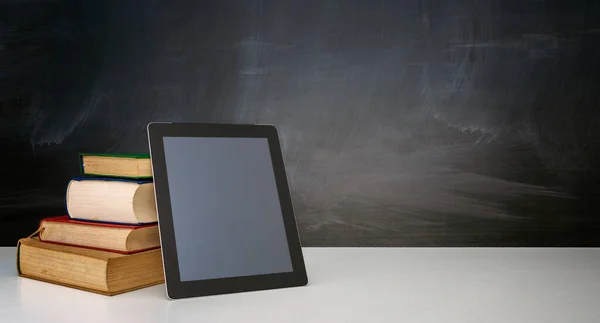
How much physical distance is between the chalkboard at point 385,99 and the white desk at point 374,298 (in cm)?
26

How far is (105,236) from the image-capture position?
3.72 feet

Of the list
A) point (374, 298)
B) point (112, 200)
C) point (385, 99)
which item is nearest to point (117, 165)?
point (112, 200)

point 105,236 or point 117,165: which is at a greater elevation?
point 117,165

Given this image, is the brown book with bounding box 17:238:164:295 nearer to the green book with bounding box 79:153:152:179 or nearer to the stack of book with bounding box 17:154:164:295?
the stack of book with bounding box 17:154:164:295

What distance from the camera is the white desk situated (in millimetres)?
934

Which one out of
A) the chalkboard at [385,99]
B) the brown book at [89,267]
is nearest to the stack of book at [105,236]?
the brown book at [89,267]

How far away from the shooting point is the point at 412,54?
64.6 inches

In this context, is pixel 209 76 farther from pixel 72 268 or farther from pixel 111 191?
pixel 72 268

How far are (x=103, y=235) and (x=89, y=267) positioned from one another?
2.8 inches

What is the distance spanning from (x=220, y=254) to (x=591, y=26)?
1121 millimetres

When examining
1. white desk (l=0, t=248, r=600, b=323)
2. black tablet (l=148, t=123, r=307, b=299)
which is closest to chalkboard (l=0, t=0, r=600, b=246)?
white desk (l=0, t=248, r=600, b=323)

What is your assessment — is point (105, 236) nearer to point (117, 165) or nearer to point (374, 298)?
point (117, 165)

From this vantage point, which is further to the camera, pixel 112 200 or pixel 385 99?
pixel 385 99

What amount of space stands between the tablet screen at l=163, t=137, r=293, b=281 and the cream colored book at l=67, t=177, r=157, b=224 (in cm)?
7
